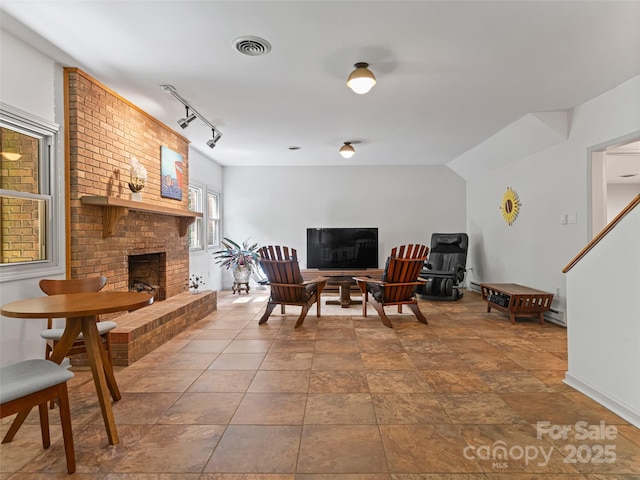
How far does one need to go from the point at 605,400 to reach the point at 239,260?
538 centimetres

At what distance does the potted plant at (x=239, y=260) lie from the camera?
6.39 meters

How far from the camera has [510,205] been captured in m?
5.38

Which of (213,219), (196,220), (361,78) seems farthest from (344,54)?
(213,219)

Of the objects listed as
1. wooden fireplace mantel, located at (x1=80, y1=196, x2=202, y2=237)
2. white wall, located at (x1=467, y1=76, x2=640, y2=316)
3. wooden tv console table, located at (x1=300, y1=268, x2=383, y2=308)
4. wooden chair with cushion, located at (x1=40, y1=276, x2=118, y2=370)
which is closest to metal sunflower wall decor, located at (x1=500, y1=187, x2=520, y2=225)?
white wall, located at (x1=467, y1=76, x2=640, y2=316)

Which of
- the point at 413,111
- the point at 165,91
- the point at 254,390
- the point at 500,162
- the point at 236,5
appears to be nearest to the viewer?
the point at 236,5

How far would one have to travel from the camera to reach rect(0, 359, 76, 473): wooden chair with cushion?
1.42 metres

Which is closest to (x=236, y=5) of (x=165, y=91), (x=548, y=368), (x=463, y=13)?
(x=463, y=13)

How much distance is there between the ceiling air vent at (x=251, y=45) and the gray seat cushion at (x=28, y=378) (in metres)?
2.32

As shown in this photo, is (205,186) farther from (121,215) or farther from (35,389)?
(35,389)

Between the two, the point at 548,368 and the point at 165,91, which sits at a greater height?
the point at 165,91

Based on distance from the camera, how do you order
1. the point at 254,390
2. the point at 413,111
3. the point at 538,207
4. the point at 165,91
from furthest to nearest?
the point at 538,207 < the point at 413,111 < the point at 165,91 < the point at 254,390

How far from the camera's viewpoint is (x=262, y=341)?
3.57 meters

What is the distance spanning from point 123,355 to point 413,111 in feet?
12.7

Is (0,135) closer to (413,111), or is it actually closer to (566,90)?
(413,111)
